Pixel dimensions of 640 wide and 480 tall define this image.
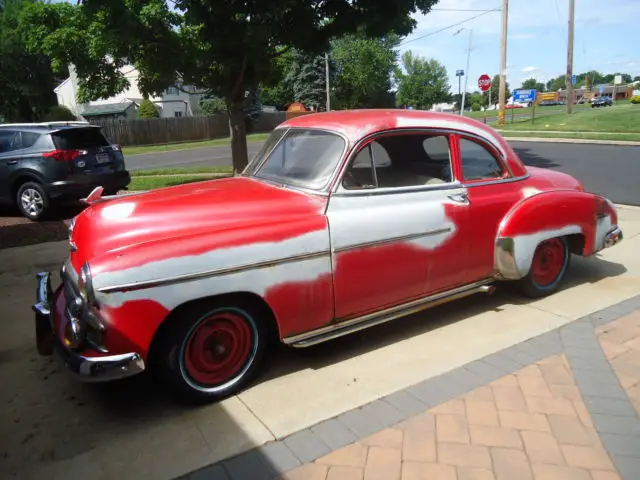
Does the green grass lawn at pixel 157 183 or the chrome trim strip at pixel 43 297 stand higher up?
the green grass lawn at pixel 157 183

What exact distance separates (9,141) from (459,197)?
8126 millimetres

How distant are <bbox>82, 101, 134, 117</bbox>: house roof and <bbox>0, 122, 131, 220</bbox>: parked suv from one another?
1365 inches

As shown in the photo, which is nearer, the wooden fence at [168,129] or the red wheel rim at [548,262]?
the red wheel rim at [548,262]

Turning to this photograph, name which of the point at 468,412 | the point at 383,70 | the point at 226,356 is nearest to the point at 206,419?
the point at 226,356

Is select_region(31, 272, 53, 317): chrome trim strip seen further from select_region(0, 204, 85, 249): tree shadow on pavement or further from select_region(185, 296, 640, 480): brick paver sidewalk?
select_region(0, 204, 85, 249): tree shadow on pavement

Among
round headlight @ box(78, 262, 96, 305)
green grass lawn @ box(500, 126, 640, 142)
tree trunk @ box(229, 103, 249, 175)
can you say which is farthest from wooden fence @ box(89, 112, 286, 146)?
round headlight @ box(78, 262, 96, 305)

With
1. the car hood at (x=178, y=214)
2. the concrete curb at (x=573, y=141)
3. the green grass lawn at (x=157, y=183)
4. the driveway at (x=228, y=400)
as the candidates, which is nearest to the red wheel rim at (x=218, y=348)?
the driveway at (x=228, y=400)

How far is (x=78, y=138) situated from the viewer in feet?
A: 27.5

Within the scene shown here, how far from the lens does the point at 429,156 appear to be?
4020mm

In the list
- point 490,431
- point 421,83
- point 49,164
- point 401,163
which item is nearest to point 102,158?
point 49,164

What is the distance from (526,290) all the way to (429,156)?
1.60m

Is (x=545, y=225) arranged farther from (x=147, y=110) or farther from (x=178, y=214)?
(x=147, y=110)

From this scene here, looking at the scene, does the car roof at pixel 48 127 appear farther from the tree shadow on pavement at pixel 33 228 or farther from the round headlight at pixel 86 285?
the round headlight at pixel 86 285

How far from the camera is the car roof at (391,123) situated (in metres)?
3.60
